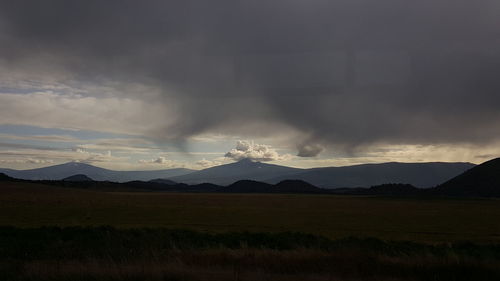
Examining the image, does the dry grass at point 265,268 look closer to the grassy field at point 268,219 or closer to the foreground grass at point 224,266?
the foreground grass at point 224,266

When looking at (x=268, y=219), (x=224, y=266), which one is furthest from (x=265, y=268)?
(x=268, y=219)

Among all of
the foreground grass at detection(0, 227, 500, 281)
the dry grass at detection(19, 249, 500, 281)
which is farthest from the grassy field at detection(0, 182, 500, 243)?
the dry grass at detection(19, 249, 500, 281)

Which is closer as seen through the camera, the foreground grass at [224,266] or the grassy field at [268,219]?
the foreground grass at [224,266]

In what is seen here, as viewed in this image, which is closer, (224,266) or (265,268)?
(265,268)

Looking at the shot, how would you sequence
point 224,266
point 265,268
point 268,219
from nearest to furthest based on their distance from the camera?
1. point 265,268
2. point 224,266
3. point 268,219

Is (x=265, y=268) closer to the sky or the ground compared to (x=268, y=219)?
closer to the sky

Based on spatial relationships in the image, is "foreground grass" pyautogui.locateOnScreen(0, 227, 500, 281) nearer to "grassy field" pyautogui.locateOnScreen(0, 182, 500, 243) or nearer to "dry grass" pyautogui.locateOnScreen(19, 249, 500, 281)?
"dry grass" pyautogui.locateOnScreen(19, 249, 500, 281)

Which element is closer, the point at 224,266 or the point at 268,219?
the point at 224,266

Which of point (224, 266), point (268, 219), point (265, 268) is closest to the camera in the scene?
point (265, 268)

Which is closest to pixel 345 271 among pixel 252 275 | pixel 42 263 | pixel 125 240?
pixel 252 275

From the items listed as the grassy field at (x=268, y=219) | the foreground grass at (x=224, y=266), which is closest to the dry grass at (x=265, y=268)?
the foreground grass at (x=224, y=266)

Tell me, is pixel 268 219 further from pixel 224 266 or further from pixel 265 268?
pixel 265 268

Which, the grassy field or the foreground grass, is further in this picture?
the grassy field

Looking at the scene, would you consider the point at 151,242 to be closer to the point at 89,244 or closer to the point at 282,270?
the point at 89,244
